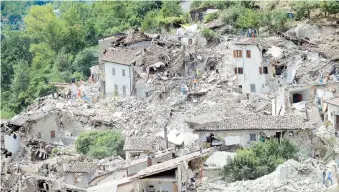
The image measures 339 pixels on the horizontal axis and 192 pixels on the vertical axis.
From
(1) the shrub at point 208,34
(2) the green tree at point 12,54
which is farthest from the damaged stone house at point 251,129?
(2) the green tree at point 12,54

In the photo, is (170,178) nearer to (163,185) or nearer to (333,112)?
(163,185)

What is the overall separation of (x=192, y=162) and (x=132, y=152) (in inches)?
338

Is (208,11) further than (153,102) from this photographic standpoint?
Yes

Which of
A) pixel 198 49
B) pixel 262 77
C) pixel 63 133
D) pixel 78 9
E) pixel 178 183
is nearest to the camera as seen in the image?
pixel 178 183

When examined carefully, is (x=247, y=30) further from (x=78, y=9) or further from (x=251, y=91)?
(x=78, y=9)

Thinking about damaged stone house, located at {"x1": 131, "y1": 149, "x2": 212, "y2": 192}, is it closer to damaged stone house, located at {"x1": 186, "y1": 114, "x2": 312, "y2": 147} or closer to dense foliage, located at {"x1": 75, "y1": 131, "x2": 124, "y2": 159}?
damaged stone house, located at {"x1": 186, "y1": 114, "x2": 312, "y2": 147}

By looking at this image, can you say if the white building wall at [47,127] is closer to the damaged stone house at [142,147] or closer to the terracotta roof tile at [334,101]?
the damaged stone house at [142,147]

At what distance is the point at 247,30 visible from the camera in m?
43.9

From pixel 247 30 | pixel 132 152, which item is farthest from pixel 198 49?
pixel 132 152

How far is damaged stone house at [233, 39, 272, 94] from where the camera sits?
36.7 m

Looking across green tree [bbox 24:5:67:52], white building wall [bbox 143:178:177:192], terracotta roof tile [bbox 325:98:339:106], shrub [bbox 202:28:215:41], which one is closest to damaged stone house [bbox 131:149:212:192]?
white building wall [bbox 143:178:177:192]

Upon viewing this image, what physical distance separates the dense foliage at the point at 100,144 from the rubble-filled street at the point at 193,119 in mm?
49

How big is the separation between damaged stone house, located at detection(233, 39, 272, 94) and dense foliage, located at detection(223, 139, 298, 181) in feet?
29.1

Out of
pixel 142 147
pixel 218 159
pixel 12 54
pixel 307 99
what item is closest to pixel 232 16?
pixel 307 99
